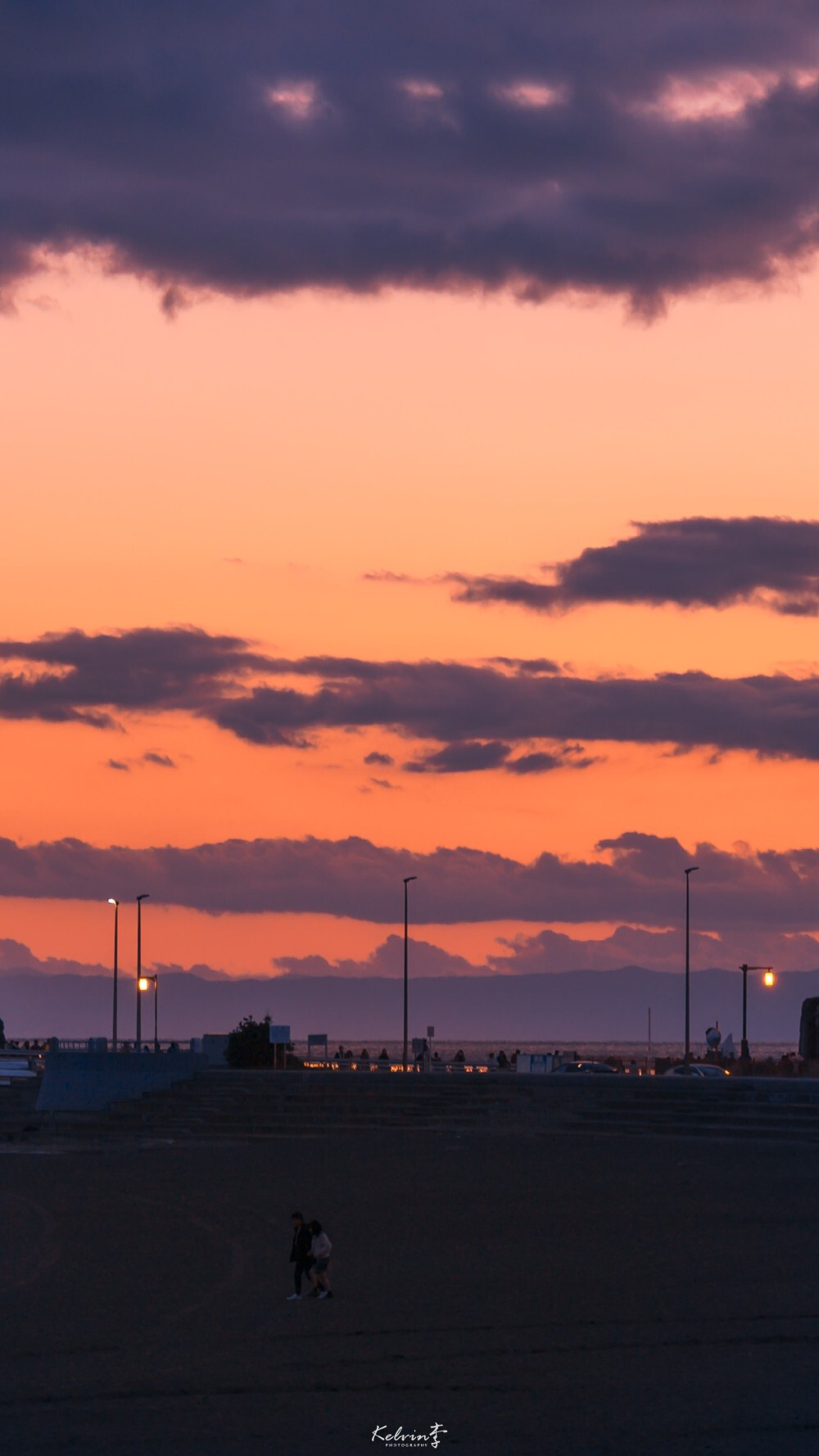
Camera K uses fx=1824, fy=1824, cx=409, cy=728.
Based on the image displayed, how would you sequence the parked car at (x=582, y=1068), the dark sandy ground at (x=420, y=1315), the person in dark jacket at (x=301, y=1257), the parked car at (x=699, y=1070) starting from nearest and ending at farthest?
the dark sandy ground at (x=420, y=1315) → the person in dark jacket at (x=301, y=1257) → the parked car at (x=699, y=1070) → the parked car at (x=582, y=1068)

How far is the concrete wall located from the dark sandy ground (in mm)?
21958

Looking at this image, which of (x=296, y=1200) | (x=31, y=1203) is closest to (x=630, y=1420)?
(x=296, y=1200)

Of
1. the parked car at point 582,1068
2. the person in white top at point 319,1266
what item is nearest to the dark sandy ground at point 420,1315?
the person in white top at point 319,1266

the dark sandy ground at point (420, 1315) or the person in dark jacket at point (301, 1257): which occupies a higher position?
the person in dark jacket at point (301, 1257)

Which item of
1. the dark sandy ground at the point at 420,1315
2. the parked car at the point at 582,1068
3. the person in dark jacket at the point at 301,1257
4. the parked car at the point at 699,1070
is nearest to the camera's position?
the dark sandy ground at the point at 420,1315

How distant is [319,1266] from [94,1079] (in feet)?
134

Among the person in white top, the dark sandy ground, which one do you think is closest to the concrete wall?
the dark sandy ground

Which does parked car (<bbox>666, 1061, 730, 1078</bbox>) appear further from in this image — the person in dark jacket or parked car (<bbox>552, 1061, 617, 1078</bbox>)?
the person in dark jacket

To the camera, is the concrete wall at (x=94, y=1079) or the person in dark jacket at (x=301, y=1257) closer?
the person in dark jacket at (x=301, y=1257)

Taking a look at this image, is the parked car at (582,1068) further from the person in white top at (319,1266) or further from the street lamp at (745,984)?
the person in white top at (319,1266)

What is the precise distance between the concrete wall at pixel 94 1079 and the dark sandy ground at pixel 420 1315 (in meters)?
22.0

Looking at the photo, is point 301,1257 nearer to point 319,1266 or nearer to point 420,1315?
point 319,1266

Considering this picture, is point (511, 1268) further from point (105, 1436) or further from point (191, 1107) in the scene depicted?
point (191, 1107)

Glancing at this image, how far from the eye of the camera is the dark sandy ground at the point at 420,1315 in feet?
48.2
